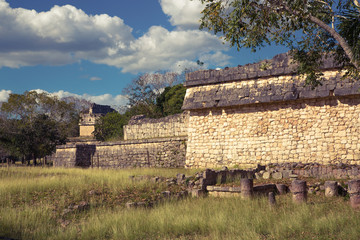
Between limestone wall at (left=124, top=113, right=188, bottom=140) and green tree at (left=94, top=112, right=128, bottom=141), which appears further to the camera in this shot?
green tree at (left=94, top=112, right=128, bottom=141)

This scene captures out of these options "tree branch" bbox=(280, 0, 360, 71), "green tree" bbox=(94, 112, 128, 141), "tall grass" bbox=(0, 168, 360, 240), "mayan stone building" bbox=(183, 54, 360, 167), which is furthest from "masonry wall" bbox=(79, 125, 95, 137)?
"tree branch" bbox=(280, 0, 360, 71)

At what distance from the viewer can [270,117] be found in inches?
660

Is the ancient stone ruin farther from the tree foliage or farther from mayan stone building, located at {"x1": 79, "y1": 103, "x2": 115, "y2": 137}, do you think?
mayan stone building, located at {"x1": 79, "y1": 103, "x2": 115, "y2": 137}

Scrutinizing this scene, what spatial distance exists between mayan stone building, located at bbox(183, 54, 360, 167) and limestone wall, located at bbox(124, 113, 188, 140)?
4532mm

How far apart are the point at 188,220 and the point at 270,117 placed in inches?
388

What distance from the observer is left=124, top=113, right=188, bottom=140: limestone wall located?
2358 centimetres

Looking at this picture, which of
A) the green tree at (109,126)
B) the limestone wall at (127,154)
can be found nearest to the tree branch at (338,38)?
the limestone wall at (127,154)

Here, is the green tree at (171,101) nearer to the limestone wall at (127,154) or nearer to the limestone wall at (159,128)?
the limestone wall at (159,128)

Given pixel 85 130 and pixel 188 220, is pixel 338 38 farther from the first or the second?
pixel 85 130

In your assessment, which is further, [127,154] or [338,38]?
[127,154]

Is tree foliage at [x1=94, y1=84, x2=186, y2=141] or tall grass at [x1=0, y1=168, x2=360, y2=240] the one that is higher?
tree foliage at [x1=94, y1=84, x2=186, y2=141]

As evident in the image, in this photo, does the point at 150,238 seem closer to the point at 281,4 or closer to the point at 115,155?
the point at 281,4

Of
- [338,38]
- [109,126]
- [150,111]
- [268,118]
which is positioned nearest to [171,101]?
[150,111]

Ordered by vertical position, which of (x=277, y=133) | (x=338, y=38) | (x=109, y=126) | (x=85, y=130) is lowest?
(x=277, y=133)
